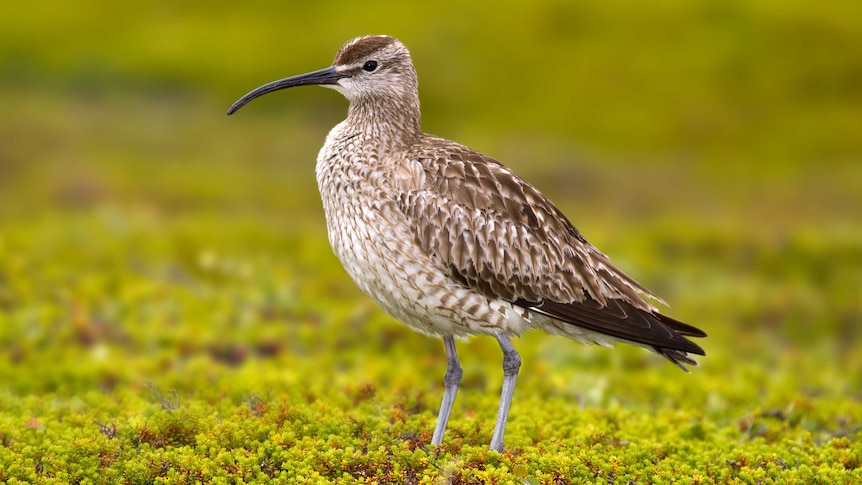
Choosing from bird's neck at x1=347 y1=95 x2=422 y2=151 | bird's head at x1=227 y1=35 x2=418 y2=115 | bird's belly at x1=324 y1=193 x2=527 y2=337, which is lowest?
bird's belly at x1=324 y1=193 x2=527 y2=337

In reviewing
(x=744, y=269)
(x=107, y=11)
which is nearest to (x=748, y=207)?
(x=744, y=269)

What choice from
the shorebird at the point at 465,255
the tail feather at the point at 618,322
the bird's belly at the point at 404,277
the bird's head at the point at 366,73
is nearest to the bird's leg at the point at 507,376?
the shorebird at the point at 465,255

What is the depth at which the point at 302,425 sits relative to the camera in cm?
844

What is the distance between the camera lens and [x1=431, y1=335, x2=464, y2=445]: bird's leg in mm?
8430

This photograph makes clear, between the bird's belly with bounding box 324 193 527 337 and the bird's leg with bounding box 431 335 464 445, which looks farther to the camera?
the bird's leg with bounding box 431 335 464 445

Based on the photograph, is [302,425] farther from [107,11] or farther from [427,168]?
[107,11]

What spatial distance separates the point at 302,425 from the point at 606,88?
27233 millimetres

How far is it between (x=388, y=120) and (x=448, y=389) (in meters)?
2.41

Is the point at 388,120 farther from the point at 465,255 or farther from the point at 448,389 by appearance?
the point at 448,389

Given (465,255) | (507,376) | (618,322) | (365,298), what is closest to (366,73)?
(465,255)

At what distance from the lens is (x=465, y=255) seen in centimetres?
834

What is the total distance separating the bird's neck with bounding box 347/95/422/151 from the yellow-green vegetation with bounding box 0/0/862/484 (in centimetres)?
237

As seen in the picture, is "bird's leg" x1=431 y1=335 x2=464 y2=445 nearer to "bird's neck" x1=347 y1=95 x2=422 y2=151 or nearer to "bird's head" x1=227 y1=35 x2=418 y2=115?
"bird's neck" x1=347 y1=95 x2=422 y2=151

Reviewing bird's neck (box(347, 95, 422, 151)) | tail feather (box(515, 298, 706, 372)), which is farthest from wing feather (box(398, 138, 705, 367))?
bird's neck (box(347, 95, 422, 151))
